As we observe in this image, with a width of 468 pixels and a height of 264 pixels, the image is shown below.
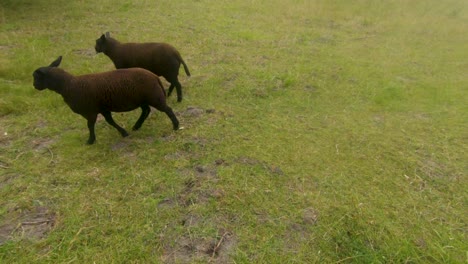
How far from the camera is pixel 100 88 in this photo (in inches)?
189

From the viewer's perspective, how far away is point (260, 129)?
568 centimetres

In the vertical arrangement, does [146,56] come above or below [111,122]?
above

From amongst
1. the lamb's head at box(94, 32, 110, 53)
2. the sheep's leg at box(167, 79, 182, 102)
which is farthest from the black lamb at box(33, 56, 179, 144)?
the lamb's head at box(94, 32, 110, 53)

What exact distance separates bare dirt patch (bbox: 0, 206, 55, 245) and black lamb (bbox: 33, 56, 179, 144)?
1.52 m

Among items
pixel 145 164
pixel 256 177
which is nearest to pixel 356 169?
pixel 256 177

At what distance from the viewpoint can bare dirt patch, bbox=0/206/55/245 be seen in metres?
3.57

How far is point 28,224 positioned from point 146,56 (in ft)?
10.8

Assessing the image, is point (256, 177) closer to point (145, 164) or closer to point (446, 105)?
point (145, 164)

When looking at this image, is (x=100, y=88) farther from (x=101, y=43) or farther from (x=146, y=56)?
(x=101, y=43)

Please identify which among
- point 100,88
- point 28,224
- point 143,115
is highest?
point 100,88

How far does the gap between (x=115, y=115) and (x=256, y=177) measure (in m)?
2.95

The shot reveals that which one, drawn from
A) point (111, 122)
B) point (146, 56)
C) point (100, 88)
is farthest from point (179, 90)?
point (100, 88)

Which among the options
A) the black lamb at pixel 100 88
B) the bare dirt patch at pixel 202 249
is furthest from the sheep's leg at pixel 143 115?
the bare dirt patch at pixel 202 249

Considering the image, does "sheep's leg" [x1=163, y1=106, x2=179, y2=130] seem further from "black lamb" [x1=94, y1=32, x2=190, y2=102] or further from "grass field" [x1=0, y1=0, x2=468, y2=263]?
"black lamb" [x1=94, y1=32, x2=190, y2=102]
